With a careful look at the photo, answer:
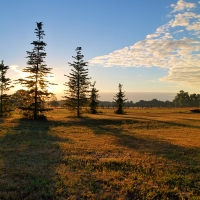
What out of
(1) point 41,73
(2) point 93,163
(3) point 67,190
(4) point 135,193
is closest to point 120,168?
(2) point 93,163

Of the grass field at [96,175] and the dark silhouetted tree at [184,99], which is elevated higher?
the dark silhouetted tree at [184,99]

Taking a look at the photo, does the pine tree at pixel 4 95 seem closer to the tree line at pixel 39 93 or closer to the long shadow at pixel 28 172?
the tree line at pixel 39 93

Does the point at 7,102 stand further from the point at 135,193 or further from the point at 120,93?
the point at 135,193

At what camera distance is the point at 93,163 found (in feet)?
27.6

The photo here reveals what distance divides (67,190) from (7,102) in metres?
31.9

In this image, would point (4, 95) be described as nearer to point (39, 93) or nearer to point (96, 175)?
point (39, 93)

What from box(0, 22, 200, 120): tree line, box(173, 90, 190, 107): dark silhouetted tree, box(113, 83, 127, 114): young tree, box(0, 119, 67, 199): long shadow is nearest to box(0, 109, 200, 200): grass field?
box(0, 119, 67, 199): long shadow

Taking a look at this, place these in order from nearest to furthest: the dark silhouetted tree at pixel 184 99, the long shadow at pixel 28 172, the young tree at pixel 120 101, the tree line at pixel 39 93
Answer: the long shadow at pixel 28 172, the tree line at pixel 39 93, the young tree at pixel 120 101, the dark silhouetted tree at pixel 184 99

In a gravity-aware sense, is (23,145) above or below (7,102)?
below

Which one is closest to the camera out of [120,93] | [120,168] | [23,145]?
[120,168]

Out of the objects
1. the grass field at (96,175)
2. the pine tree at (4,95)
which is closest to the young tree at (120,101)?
the pine tree at (4,95)

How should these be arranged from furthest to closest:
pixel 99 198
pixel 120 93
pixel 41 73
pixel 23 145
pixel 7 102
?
pixel 120 93 < pixel 7 102 < pixel 41 73 < pixel 23 145 < pixel 99 198

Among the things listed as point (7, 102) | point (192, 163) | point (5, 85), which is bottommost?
point (192, 163)

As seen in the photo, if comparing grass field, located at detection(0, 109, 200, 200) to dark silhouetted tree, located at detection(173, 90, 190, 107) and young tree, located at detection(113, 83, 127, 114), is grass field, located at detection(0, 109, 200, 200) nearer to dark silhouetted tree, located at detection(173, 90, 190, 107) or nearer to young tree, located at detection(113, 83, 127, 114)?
young tree, located at detection(113, 83, 127, 114)
